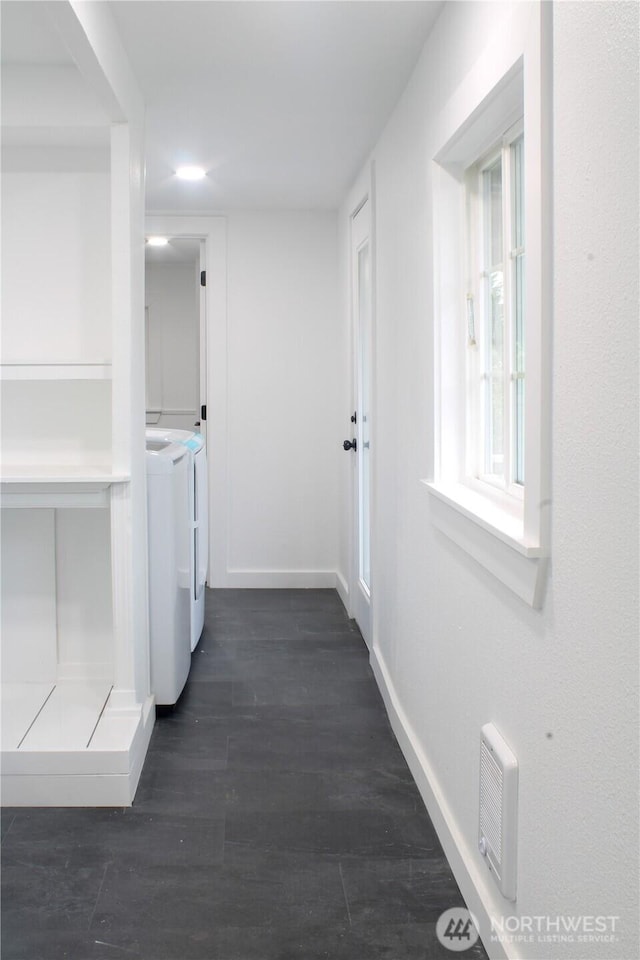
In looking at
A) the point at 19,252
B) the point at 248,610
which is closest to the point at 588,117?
the point at 19,252

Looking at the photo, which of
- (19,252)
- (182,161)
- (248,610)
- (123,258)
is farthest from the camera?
(248,610)

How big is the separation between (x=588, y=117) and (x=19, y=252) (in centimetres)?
215

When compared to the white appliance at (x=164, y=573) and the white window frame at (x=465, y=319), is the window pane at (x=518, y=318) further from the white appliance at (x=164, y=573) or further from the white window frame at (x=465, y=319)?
the white appliance at (x=164, y=573)

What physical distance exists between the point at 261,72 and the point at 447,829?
2378 mm

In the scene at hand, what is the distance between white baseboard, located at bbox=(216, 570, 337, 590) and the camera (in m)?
5.02

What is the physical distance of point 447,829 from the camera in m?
2.10

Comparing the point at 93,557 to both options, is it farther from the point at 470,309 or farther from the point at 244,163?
the point at 244,163

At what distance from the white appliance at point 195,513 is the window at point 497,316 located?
1491 mm

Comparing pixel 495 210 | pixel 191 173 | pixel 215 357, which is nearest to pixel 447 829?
pixel 495 210

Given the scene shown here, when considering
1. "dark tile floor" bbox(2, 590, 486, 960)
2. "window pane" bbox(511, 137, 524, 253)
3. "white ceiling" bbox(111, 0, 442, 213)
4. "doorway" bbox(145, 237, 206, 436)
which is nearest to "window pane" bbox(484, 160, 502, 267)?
"window pane" bbox(511, 137, 524, 253)

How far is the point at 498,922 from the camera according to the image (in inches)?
65.8

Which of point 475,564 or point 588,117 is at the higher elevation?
point 588,117

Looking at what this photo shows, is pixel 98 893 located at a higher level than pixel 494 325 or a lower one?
lower

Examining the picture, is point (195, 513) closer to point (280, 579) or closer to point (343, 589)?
point (343, 589)
